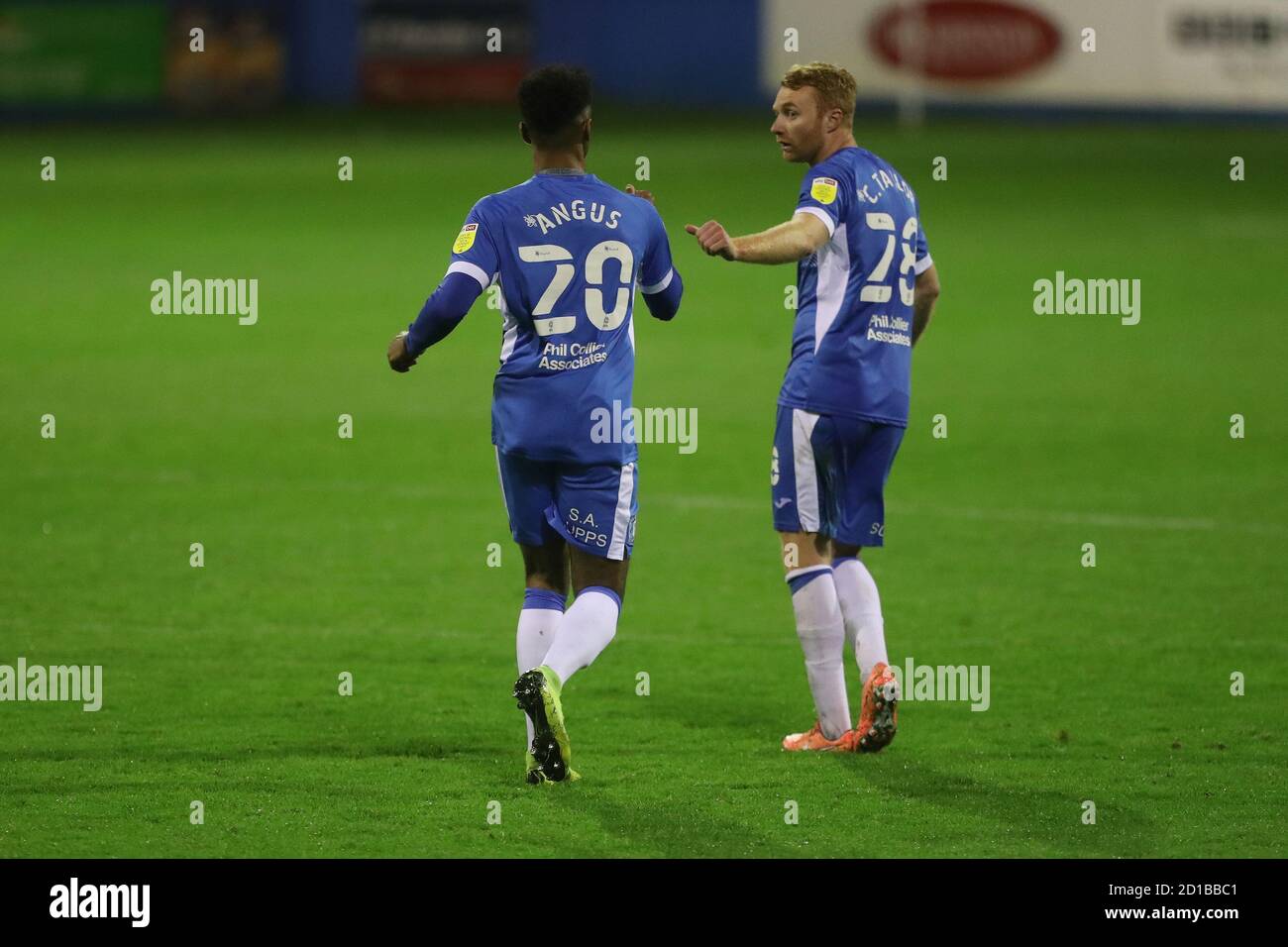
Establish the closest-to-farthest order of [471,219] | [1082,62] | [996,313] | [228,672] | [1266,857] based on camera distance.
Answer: [1266,857] → [471,219] → [228,672] → [996,313] → [1082,62]

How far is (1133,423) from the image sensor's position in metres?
13.0

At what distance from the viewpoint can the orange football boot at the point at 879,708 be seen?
6.45 m

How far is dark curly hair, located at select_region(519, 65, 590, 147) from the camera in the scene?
6.03m

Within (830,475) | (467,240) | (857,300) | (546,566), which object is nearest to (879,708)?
(830,475)

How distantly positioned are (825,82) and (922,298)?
0.89 meters

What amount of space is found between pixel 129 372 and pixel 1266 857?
11.0 metres

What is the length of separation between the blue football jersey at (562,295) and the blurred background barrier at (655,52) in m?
29.0

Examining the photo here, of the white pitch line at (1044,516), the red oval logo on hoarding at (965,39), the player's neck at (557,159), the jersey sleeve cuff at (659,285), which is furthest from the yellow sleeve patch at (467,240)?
the red oval logo on hoarding at (965,39)

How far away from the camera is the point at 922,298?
7.02m

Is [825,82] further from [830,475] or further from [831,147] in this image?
[830,475]

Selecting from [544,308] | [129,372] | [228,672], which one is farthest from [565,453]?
[129,372]

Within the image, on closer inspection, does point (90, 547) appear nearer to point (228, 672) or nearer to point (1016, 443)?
point (228, 672)

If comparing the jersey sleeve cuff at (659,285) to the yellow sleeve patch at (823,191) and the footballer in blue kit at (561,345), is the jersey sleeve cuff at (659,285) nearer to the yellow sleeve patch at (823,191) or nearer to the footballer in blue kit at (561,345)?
the footballer in blue kit at (561,345)

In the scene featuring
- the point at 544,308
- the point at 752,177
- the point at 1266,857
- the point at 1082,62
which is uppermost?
the point at 1082,62
